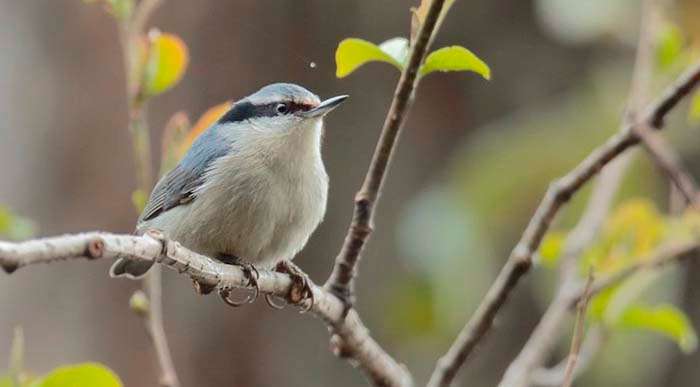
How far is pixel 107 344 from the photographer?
4.26 m

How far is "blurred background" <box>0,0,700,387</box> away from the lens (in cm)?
379

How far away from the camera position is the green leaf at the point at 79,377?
4.99ft

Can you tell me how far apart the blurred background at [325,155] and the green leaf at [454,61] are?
175 centimetres

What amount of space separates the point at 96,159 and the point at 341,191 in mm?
1058

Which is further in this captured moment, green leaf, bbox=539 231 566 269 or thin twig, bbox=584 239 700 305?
green leaf, bbox=539 231 566 269

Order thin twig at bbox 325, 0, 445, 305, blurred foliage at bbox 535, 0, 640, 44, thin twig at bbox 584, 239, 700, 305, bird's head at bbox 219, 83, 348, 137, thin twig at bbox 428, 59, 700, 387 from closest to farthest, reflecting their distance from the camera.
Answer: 1. thin twig at bbox 325, 0, 445, 305
2. thin twig at bbox 428, 59, 700, 387
3. thin twig at bbox 584, 239, 700, 305
4. bird's head at bbox 219, 83, 348, 137
5. blurred foliage at bbox 535, 0, 640, 44

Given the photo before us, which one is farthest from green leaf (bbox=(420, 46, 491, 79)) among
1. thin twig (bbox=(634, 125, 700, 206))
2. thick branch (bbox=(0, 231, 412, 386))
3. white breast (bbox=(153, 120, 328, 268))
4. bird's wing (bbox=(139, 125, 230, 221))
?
bird's wing (bbox=(139, 125, 230, 221))

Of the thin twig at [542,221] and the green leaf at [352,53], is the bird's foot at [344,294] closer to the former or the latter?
the thin twig at [542,221]

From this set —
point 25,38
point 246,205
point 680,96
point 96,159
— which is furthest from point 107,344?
point 680,96

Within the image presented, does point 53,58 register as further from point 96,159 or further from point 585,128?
point 585,128

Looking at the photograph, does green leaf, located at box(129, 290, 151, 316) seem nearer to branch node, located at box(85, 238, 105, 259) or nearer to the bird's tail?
the bird's tail

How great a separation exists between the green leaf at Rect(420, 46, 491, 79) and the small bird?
2.42 ft

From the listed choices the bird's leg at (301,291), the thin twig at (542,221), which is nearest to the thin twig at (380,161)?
the bird's leg at (301,291)

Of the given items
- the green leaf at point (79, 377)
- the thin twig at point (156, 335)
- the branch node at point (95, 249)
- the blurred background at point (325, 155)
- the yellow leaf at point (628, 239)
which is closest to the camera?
the branch node at point (95, 249)
